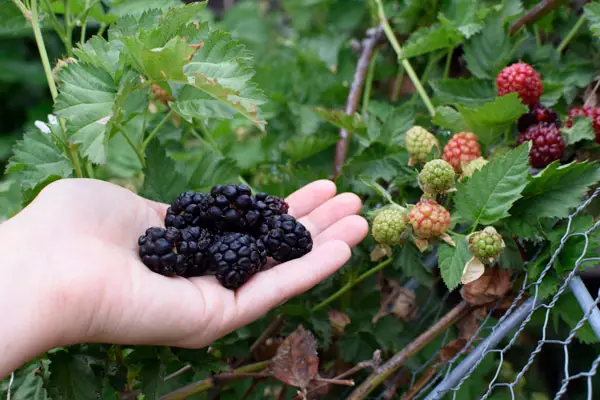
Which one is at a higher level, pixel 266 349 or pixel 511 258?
pixel 511 258

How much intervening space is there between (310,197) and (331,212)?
0.06 meters

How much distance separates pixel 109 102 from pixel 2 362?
1.18 ft

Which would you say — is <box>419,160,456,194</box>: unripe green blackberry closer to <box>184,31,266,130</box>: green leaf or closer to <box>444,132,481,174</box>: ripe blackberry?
<box>444,132,481,174</box>: ripe blackberry

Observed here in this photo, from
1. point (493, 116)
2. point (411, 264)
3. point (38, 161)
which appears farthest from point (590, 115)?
point (38, 161)

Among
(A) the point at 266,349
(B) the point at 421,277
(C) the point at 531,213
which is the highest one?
(C) the point at 531,213

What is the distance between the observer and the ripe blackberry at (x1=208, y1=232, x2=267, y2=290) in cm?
89

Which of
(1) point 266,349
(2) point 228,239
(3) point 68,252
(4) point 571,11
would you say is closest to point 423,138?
(2) point 228,239

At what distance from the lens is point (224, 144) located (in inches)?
56.4

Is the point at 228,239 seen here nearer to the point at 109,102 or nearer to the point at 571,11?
the point at 109,102

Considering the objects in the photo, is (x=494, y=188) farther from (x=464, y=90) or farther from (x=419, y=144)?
(x=464, y=90)

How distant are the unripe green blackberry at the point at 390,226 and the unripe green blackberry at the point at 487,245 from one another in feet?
0.36

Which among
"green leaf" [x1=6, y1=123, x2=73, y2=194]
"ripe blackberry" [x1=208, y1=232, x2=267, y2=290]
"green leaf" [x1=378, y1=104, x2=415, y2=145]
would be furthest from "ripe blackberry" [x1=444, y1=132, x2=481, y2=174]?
"green leaf" [x1=6, y1=123, x2=73, y2=194]

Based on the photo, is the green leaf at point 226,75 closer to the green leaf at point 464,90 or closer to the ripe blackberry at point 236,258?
the ripe blackberry at point 236,258

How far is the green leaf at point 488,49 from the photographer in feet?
4.00
